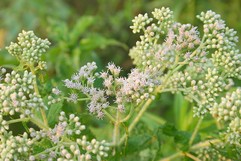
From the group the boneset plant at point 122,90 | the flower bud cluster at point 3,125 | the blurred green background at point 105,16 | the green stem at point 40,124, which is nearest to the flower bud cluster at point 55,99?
the boneset plant at point 122,90

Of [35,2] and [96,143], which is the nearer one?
[96,143]

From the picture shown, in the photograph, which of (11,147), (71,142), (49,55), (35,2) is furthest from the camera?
(35,2)

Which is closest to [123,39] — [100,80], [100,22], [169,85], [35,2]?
[100,22]

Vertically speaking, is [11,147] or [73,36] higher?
[73,36]

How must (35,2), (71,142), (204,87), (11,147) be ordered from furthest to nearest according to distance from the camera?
(35,2), (204,87), (71,142), (11,147)

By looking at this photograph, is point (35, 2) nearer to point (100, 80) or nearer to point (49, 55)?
point (49, 55)

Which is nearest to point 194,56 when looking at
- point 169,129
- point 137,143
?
point 169,129

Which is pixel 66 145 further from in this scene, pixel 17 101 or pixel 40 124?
pixel 17 101

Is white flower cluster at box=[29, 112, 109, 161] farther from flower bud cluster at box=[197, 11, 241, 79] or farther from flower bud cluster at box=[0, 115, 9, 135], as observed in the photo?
flower bud cluster at box=[197, 11, 241, 79]

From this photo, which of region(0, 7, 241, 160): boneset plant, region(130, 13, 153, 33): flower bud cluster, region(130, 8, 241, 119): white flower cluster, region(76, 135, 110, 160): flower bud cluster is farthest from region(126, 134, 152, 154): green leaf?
region(130, 13, 153, 33): flower bud cluster
